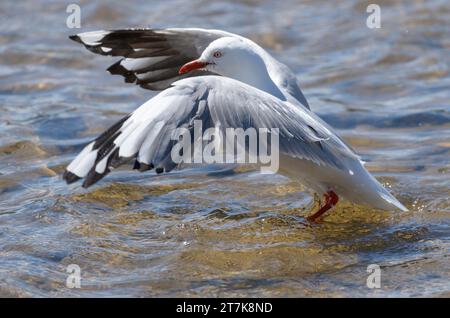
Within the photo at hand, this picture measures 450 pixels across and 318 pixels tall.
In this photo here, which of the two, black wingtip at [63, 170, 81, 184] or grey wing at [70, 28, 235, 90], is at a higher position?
grey wing at [70, 28, 235, 90]

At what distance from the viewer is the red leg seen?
6227 millimetres

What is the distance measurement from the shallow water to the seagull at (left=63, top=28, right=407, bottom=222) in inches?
12.0

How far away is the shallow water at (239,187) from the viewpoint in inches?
208

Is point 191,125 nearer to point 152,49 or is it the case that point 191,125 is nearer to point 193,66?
point 193,66

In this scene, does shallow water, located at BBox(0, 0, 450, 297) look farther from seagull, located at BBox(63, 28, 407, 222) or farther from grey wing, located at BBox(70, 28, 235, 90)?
grey wing, located at BBox(70, 28, 235, 90)

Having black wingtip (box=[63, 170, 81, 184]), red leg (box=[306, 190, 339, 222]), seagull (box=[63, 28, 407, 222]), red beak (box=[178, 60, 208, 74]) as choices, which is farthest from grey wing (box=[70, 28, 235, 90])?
black wingtip (box=[63, 170, 81, 184])

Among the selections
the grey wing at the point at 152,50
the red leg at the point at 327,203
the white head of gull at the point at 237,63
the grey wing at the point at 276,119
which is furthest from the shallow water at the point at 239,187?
the white head of gull at the point at 237,63

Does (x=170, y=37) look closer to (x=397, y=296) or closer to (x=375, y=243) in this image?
(x=375, y=243)

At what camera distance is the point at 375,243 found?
5758 millimetres

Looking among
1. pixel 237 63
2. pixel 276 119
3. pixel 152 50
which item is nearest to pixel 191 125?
pixel 276 119

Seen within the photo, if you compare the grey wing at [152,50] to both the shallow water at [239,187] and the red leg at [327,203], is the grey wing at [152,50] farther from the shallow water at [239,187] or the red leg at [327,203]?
the red leg at [327,203]

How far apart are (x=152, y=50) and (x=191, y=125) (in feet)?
7.14

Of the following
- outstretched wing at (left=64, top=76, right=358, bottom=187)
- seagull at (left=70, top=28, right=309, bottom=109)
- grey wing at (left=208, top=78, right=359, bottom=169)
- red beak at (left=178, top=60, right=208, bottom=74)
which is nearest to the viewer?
outstretched wing at (left=64, top=76, right=358, bottom=187)

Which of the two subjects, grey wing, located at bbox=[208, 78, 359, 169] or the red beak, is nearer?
→ grey wing, located at bbox=[208, 78, 359, 169]
